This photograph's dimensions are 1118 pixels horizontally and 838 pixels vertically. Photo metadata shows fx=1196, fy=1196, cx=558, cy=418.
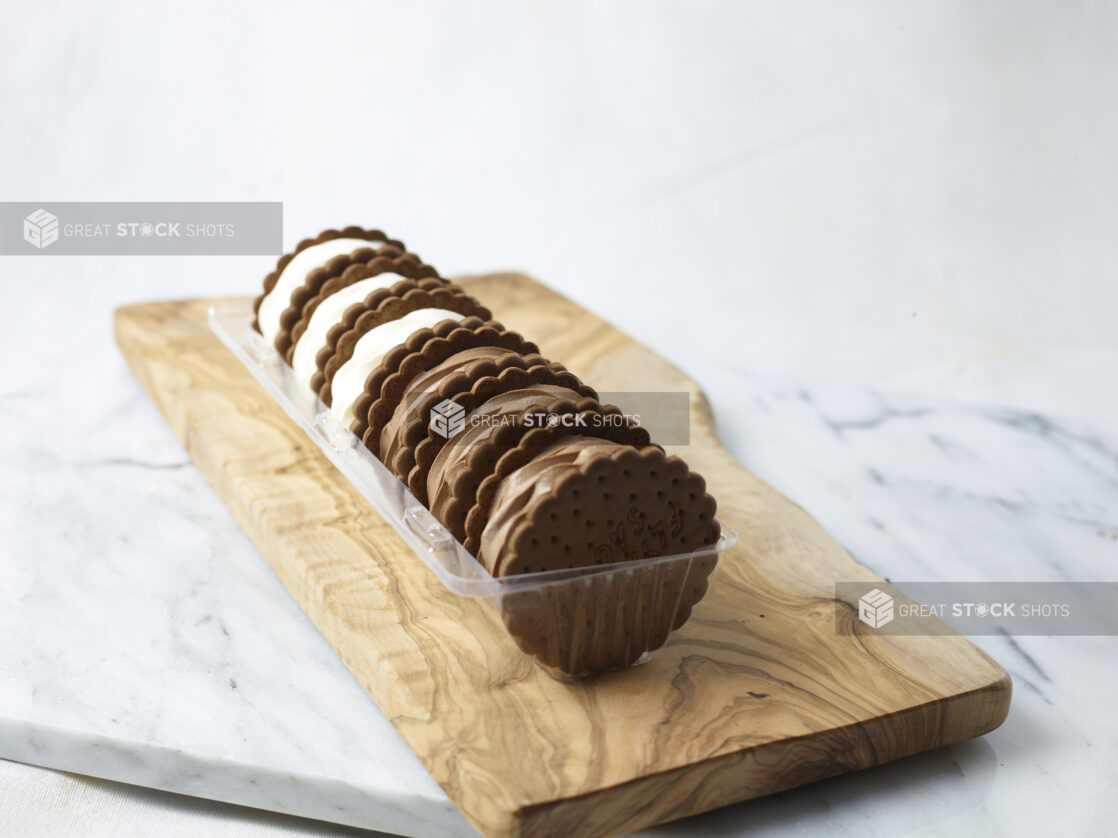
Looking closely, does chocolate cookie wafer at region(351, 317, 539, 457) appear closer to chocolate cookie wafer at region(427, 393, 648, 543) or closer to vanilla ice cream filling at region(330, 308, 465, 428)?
vanilla ice cream filling at region(330, 308, 465, 428)

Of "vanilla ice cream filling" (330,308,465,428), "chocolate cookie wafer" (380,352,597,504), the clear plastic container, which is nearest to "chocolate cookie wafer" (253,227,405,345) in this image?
"vanilla ice cream filling" (330,308,465,428)

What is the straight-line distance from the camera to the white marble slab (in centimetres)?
229

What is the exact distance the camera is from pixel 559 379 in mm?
2557

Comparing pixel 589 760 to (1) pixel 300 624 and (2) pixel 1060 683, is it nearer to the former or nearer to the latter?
(1) pixel 300 624

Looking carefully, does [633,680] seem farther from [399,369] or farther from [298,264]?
[298,264]

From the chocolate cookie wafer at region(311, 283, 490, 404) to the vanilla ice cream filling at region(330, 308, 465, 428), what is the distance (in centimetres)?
1

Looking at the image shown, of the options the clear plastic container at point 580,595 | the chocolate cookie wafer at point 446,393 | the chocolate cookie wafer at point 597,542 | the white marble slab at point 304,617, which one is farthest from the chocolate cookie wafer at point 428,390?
the white marble slab at point 304,617

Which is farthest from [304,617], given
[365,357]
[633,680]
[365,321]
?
[633,680]

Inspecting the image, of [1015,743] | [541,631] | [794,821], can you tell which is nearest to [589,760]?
[541,631]

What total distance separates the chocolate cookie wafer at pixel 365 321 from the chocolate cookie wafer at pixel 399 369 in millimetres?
222

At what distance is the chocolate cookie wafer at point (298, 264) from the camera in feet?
11.0

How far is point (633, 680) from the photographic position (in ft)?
7.70

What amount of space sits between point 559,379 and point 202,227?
10.1ft

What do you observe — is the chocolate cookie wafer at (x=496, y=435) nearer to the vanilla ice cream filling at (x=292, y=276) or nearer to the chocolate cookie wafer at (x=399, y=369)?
the chocolate cookie wafer at (x=399, y=369)
